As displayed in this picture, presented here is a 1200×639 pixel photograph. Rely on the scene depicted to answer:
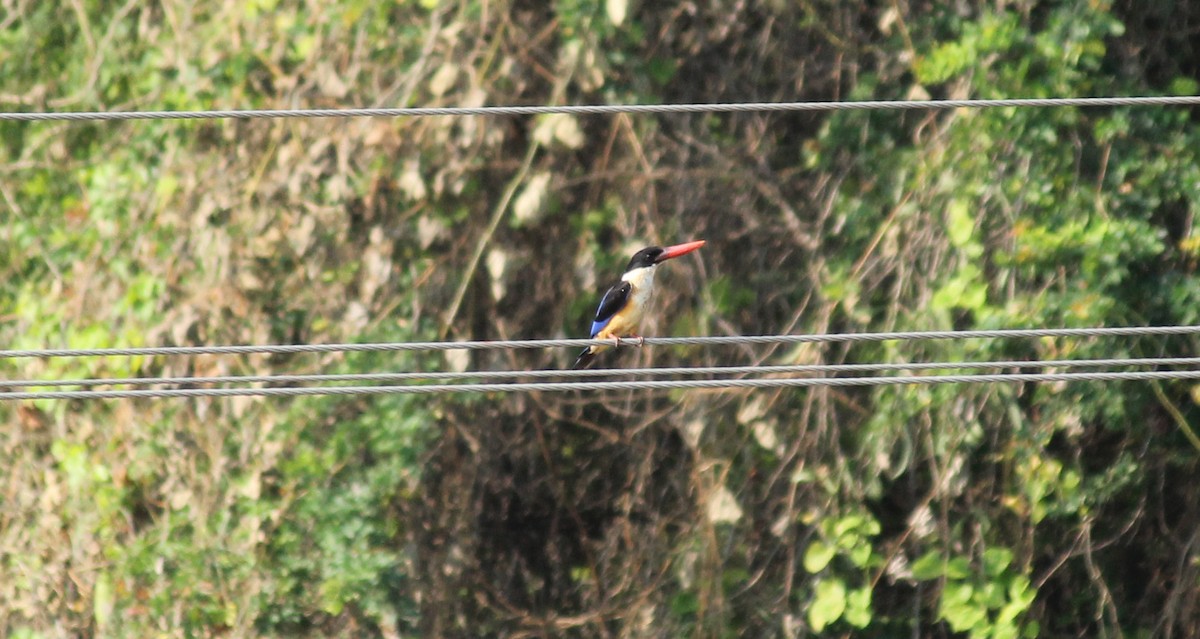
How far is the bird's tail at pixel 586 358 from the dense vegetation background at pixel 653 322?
13 cm

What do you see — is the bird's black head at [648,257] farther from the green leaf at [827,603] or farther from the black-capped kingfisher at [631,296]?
the green leaf at [827,603]

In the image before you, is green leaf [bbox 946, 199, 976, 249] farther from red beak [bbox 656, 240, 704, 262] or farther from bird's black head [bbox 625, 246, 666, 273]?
bird's black head [bbox 625, 246, 666, 273]

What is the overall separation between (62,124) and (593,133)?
2396 mm

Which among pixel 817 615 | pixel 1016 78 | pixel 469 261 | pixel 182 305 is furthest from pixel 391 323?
pixel 1016 78

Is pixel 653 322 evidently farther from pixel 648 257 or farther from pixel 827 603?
pixel 827 603

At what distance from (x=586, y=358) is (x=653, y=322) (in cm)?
27

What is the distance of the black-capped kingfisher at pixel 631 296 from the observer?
489 cm

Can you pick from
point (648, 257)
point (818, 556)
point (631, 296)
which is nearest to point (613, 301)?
point (631, 296)

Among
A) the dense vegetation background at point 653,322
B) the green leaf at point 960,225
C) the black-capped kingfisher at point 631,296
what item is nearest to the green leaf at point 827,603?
the dense vegetation background at point 653,322

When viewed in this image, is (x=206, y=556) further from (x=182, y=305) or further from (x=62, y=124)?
(x=62, y=124)

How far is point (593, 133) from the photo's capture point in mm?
5484

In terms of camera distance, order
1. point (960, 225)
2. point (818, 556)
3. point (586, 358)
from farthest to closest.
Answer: point (586, 358), point (818, 556), point (960, 225)

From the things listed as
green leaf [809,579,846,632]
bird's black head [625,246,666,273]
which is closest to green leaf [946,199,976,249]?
bird's black head [625,246,666,273]

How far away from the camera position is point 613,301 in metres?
4.92
